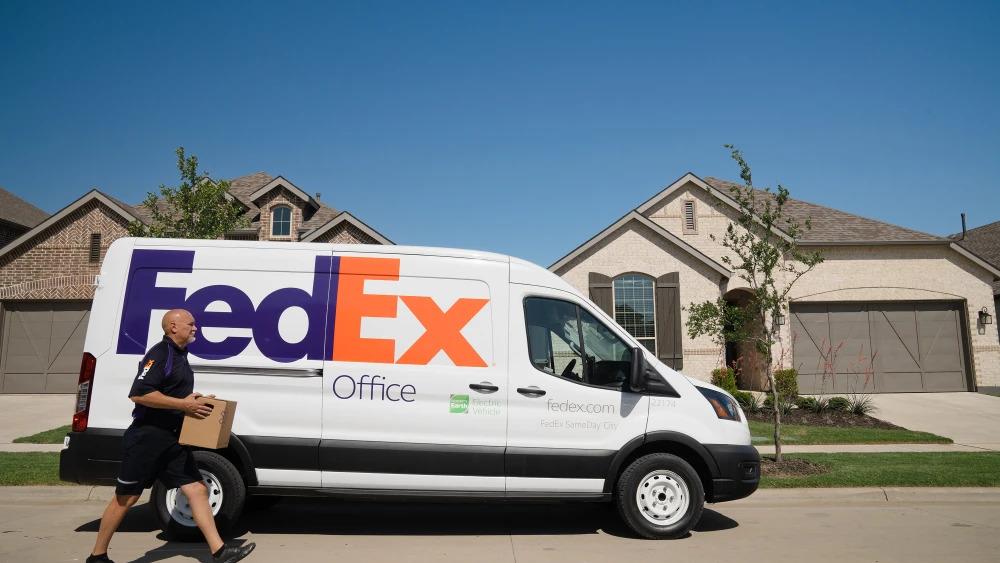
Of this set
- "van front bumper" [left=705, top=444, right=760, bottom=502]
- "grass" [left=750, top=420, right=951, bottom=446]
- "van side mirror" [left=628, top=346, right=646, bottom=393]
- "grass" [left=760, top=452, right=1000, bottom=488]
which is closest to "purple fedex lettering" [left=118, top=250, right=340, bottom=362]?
"van side mirror" [left=628, top=346, right=646, bottom=393]

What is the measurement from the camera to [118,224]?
765 inches

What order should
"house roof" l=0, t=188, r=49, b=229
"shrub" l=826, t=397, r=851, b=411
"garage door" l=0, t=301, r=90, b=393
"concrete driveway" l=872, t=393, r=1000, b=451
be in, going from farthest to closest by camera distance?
1. "house roof" l=0, t=188, r=49, b=229
2. "garage door" l=0, t=301, r=90, b=393
3. "shrub" l=826, t=397, r=851, b=411
4. "concrete driveway" l=872, t=393, r=1000, b=451

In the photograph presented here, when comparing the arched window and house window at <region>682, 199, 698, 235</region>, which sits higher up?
house window at <region>682, 199, 698, 235</region>

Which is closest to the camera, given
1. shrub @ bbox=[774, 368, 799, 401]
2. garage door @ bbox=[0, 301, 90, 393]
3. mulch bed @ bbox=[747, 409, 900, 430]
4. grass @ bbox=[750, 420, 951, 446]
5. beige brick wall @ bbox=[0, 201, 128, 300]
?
grass @ bbox=[750, 420, 951, 446]

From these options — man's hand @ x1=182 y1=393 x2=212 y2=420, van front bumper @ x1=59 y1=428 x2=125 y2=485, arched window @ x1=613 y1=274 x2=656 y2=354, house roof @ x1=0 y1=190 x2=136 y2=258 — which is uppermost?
house roof @ x1=0 y1=190 x2=136 y2=258

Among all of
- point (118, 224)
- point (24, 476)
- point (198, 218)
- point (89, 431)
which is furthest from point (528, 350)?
point (118, 224)

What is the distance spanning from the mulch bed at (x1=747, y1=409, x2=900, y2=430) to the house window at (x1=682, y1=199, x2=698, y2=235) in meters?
8.22

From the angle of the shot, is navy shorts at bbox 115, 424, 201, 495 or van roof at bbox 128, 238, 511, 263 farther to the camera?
van roof at bbox 128, 238, 511, 263

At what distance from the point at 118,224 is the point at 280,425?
17241 mm

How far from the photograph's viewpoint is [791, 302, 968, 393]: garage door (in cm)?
1923

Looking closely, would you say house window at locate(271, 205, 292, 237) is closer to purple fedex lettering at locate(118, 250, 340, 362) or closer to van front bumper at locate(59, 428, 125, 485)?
purple fedex lettering at locate(118, 250, 340, 362)

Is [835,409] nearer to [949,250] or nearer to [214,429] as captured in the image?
[949,250]

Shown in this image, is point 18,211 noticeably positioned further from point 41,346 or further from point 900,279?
point 900,279

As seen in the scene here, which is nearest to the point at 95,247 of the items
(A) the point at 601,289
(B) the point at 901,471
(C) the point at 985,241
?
(A) the point at 601,289
